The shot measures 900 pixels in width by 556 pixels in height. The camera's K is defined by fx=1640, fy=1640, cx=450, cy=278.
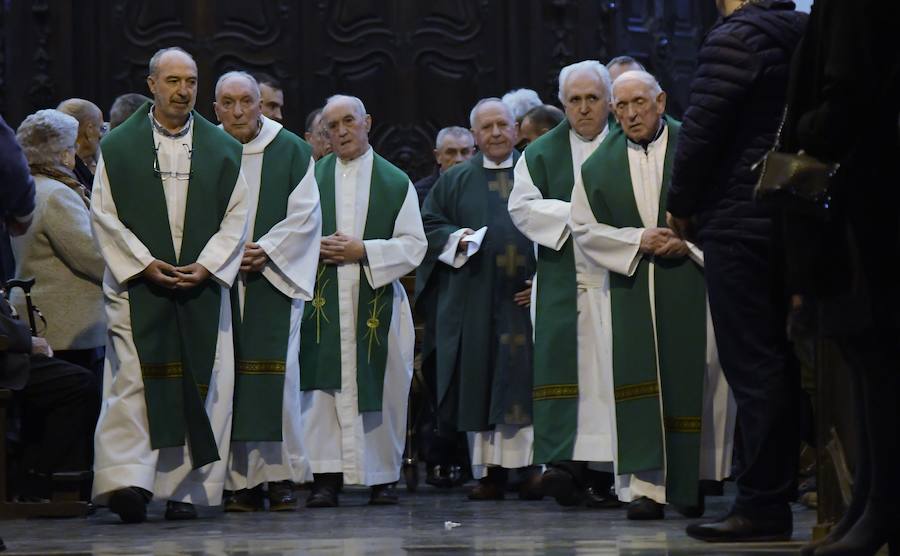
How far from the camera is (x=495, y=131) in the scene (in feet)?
30.2

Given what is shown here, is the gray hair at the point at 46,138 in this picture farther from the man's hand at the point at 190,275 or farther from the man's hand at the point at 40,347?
the man's hand at the point at 190,275

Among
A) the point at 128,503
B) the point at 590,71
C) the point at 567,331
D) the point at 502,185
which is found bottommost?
the point at 128,503

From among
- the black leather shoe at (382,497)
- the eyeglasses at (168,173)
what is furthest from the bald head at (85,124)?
the black leather shoe at (382,497)

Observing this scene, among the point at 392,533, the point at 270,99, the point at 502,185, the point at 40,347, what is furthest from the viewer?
the point at 270,99

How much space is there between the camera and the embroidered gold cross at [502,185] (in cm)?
917

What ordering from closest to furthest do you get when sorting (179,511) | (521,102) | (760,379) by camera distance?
(760,379) → (179,511) → (521,102)

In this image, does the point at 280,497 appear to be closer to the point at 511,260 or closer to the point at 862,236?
the point at 511,260

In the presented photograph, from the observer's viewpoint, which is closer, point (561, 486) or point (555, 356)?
point (561, 486)

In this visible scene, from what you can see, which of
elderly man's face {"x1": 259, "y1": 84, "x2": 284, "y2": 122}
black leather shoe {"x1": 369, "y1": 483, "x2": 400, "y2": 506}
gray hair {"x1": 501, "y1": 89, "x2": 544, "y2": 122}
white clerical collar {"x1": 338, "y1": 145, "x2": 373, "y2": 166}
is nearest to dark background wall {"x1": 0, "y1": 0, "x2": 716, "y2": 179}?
gray hair {"x1": 501, "y1": 89, "x2": 544, "y2": 122}

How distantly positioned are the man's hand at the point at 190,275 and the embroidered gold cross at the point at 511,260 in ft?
6.66

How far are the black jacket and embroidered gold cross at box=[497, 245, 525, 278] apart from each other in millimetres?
3009

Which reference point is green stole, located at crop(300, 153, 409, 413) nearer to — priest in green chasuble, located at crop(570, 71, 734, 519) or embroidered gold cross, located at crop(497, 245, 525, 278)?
embroidered gold cross, located at crop(497, 245, 525, 278)

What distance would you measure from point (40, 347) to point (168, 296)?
30.5 inches

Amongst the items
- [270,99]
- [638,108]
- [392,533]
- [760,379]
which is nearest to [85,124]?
[270,99]
